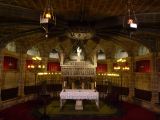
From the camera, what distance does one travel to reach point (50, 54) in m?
24.2

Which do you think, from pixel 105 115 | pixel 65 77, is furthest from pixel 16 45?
pixel 105 115

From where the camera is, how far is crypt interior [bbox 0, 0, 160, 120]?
10.5 meters

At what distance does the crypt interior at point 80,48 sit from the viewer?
415 inches

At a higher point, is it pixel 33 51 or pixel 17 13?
pixel 17 13

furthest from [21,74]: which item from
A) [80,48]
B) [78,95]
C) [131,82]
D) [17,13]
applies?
[131,82]

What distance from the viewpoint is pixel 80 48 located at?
680 inches

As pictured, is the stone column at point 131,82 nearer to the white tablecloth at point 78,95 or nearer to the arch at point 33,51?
the white tablecloth at point 78,95

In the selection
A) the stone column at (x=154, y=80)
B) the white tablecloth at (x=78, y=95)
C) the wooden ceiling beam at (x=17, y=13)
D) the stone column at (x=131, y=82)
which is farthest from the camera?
the stone column at (x=131, y=82)

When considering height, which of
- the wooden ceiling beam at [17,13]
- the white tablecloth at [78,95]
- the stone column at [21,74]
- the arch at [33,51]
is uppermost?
the wooden ceiling beam at [17,13]

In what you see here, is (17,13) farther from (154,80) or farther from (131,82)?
(131,82)

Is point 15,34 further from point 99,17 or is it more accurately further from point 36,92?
point 36,92

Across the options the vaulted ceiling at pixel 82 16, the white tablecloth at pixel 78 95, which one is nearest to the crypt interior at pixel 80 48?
the vaulted ceiling at pixel 82 16

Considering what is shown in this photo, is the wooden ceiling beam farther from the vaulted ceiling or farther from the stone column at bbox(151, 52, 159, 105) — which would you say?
the stone column at bbox(151, 52, 159, 105)

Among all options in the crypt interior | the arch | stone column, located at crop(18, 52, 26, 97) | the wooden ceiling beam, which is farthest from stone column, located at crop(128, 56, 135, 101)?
the wooden ceiling beam
